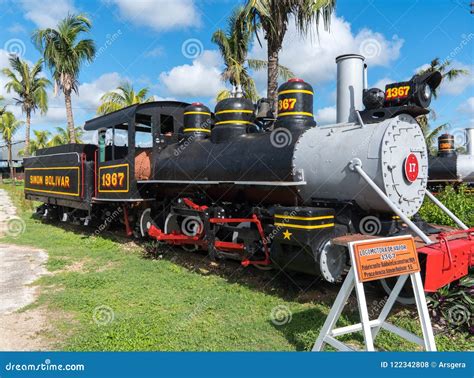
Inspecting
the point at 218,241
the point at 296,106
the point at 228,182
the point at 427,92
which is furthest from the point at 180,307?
the point at 427,92

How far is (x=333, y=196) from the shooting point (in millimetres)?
5176

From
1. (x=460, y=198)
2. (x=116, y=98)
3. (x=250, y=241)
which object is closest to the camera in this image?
(x=250, y=241)

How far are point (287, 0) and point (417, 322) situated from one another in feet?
30.8

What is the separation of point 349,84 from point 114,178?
203 inches

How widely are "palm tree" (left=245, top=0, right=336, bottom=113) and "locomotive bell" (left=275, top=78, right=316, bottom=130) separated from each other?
5660 millimetres

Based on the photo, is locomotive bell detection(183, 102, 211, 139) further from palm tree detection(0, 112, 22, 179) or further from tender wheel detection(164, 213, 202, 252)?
palm tree detection(0, 112, 22, 179)

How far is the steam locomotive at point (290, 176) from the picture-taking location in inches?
186

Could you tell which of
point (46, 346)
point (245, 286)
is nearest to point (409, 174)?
point (245, 286)

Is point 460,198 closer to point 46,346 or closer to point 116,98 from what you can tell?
point 46,346

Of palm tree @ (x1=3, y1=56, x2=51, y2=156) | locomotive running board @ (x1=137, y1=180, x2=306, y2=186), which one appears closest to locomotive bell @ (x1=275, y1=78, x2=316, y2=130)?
locomotive running board @ (x1=137, y1=180, x2=306, y2=186)

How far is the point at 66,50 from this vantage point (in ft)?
69.6

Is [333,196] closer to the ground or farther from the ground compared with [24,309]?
farther from the ground

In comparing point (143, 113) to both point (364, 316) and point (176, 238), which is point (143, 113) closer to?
point (176, 238)

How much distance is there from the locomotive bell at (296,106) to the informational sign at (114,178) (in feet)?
11.6
